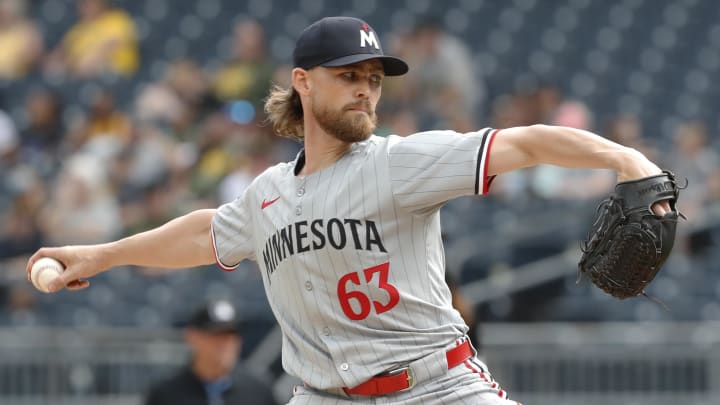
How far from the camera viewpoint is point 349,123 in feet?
13.0

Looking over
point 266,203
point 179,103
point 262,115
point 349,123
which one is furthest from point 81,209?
point 349,123

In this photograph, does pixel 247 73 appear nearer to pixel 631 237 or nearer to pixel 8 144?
pixel 8 144

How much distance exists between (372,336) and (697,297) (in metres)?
6.70

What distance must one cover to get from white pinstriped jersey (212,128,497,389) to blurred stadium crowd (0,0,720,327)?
5.25 meters

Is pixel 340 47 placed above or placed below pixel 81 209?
above

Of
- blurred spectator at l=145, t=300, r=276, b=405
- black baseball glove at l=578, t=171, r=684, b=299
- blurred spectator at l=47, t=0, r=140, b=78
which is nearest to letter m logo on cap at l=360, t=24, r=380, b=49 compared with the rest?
black baseball glove at l=578, t=171, r=684, b=299

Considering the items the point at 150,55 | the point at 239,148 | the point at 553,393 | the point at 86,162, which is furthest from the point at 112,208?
the point at 553,393

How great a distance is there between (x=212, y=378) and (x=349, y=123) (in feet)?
10.5

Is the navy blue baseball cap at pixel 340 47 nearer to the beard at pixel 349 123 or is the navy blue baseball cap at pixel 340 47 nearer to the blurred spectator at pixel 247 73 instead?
the beard at pixel 349 123

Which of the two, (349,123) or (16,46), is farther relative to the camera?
(16,46)

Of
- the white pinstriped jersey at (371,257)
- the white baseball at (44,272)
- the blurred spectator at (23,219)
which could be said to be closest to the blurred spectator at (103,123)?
the blurred spectator at (23,219)

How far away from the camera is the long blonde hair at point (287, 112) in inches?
171

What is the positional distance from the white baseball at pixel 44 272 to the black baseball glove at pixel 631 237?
1.81 m

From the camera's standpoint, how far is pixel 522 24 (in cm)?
1373
